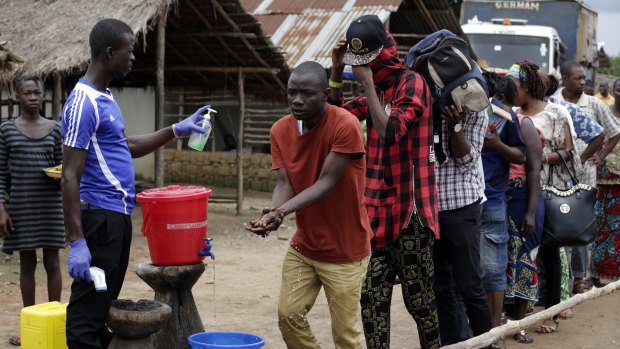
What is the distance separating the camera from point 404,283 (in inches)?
194

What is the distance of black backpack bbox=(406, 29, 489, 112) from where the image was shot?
16.0 ft

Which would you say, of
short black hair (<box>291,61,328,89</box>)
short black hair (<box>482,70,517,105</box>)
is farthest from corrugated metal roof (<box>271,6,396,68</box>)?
short black hair (<box>291,61,328,89</box>)

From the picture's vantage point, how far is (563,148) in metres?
Result: 7.05

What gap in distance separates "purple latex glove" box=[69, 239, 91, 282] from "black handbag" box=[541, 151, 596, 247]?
12.4ft

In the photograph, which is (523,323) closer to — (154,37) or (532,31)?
(154,37)

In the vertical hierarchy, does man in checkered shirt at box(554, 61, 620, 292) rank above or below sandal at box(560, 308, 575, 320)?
above

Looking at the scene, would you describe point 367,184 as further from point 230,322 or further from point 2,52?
point 2,52

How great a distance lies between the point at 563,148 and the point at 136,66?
30.5 feet

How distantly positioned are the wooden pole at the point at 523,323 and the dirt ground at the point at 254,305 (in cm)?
16

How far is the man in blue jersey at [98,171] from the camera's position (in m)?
4.18

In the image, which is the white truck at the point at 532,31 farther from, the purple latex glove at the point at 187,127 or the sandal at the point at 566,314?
the purple latex glove at the point at 187,127

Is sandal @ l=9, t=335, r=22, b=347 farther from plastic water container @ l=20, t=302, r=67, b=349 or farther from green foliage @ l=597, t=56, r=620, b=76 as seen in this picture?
green foliage @ l=597, t=56, r=620, b=76

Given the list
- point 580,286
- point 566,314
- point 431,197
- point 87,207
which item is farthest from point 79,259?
point 580,286

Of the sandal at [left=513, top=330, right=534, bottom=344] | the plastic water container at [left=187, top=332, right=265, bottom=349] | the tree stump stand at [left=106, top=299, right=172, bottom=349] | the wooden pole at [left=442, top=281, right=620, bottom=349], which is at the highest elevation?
the tree stump stand at [left=106, top=299, right=172, bottom=349]
